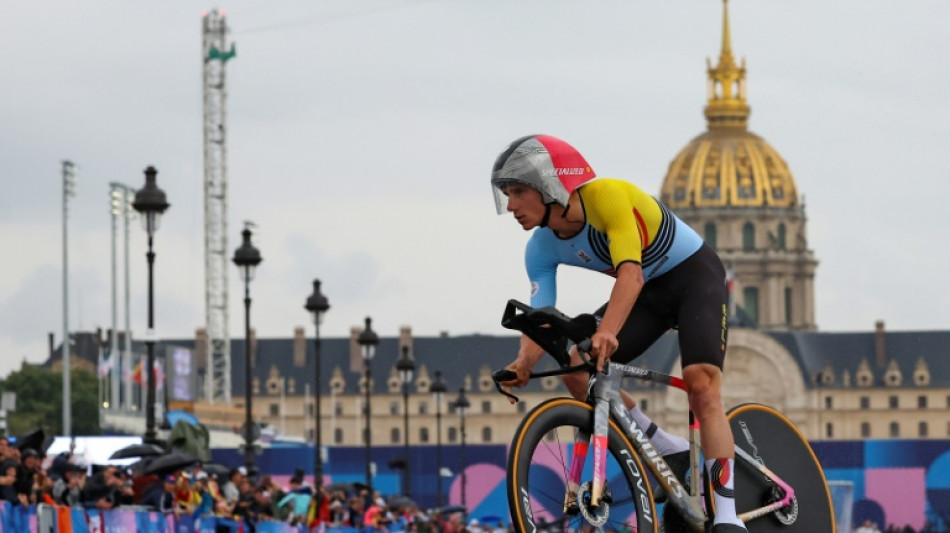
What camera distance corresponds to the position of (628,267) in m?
8.09

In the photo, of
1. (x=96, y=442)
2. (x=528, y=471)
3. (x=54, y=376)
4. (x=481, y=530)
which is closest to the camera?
(x=528, y=471)

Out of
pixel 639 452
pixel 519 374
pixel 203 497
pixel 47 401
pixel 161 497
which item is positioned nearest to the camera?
pixel 639 452

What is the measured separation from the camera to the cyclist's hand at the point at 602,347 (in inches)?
314

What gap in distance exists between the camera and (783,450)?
8977mm

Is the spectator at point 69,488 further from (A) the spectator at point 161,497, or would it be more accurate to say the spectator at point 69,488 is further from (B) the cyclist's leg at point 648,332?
(B) the cyclist's leg at point 648,332

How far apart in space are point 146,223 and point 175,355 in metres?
106

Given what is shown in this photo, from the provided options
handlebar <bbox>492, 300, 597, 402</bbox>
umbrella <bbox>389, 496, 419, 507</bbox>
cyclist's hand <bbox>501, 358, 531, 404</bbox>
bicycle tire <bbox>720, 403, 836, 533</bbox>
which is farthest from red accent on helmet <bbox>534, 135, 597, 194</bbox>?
umbrella <bbox>389, 496, 419, 507</bbox>

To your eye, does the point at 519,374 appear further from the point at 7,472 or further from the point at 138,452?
the point at 138,452

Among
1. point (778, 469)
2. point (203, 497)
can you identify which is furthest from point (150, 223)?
point (778, 469)

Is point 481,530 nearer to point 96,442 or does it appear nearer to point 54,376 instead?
point 96,442

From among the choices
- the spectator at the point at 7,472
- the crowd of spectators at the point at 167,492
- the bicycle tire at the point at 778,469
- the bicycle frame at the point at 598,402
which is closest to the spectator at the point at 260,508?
the crowd of spectators at the point at 167,492

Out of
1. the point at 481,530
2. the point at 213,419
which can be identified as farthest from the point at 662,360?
the point at 481,530

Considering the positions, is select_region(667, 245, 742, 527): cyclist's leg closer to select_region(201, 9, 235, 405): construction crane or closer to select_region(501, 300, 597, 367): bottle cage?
select_region(501, 300, 597, 367): bottle cage

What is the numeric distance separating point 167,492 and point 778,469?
13.5 m
